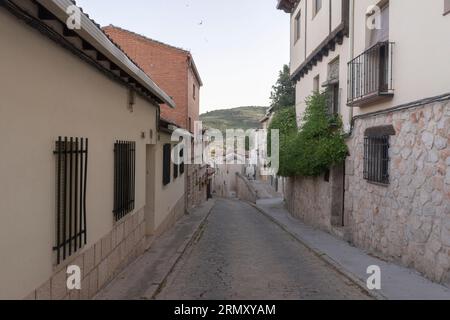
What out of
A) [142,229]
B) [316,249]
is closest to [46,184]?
[142,229]

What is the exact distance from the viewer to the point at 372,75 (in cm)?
952

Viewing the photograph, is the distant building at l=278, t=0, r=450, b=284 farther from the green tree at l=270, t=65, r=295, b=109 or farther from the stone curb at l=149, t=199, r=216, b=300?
the green tree at l=270, t=65, r=295, b=109

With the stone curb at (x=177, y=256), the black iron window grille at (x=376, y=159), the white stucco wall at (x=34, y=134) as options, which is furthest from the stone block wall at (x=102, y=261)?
the black iron window grille at (x=376, y=159)

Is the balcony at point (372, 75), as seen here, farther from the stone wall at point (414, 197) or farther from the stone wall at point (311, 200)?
the stone wall at point (311, 200)

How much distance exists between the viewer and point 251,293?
6301 millimetres

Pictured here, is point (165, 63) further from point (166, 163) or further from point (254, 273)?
point (254, 273)

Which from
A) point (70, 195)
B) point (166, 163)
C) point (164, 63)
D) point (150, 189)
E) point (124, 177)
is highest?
point (164, 63)

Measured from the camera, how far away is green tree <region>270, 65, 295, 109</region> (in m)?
30.7

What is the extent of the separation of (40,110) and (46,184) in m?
0.73

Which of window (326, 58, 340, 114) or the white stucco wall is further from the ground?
window (326, 58, 340, 114)

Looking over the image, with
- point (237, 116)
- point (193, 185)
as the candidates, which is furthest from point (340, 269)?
point (237, 116)

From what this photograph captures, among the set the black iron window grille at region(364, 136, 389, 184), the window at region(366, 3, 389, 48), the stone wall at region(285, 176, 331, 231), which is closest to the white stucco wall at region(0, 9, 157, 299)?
Result: the black iron window grille at region(364, 136, 389, 184)

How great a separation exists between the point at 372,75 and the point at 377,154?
5.50 feet

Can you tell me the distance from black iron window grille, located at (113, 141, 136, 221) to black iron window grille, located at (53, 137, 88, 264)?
5.56 feet
